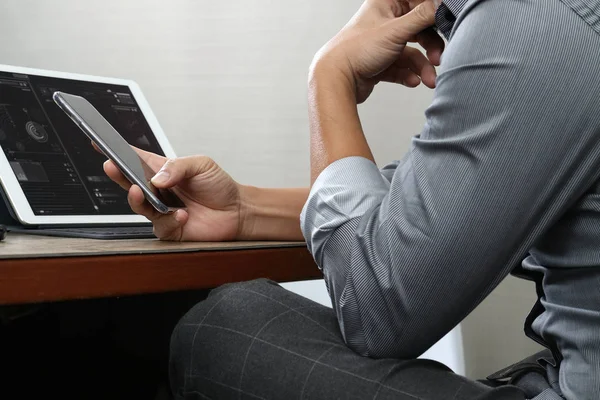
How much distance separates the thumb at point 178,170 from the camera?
101 centimetres

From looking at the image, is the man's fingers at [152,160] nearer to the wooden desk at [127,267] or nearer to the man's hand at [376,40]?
the wooden desk at [127,267]

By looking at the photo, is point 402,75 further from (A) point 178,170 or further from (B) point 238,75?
(B) point 238,75

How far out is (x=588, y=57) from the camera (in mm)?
623

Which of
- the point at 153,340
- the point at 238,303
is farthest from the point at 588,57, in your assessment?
the point at 153,340

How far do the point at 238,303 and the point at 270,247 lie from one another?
0.24 meters

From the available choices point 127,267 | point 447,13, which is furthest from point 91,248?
Result: point 447,13

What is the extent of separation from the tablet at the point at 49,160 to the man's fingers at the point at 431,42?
58 centimetres

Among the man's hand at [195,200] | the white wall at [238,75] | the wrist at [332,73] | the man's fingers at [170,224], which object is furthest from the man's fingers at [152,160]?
the white wall at [238,75]

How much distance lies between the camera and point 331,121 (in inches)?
33.3

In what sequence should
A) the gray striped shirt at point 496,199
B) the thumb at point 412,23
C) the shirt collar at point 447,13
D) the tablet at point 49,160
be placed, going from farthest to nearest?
the tablet at point 49,160, the thumb at point 412,23, the shirt collar at point 447,13, the gray striped shirt at point 496,199

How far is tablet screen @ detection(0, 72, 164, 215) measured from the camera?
1.23 m

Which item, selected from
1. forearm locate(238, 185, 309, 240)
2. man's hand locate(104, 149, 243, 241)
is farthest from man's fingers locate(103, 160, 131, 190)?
forearm locate(238, 185, 309, 240)

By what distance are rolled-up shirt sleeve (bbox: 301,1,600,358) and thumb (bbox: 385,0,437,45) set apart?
21 cm

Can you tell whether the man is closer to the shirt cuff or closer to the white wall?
the shirt cuff
